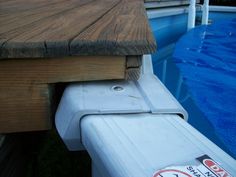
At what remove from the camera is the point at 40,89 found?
92 centimetres

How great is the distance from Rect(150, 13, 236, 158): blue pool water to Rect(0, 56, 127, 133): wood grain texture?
1.04m

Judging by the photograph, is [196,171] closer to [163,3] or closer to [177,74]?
[177,74]

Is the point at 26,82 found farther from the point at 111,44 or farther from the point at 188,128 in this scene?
the point at 188,128

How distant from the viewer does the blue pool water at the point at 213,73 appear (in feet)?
6.53

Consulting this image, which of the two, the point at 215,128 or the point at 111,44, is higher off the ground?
the point at 111,44

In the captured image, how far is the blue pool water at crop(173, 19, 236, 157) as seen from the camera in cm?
199

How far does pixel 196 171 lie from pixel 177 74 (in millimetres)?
2536

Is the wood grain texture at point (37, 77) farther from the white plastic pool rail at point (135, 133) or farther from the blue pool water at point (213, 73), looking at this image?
the blue pool water at point (213, 73)

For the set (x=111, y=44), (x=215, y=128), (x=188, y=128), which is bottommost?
(x=215, y=128)

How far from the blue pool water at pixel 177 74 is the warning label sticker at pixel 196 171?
1188 millimetres

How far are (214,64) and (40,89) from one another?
8.68 ft

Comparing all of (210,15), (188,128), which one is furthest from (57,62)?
(210,15)

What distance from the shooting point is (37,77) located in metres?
0.91

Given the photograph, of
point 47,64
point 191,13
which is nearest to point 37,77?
point 47,64
